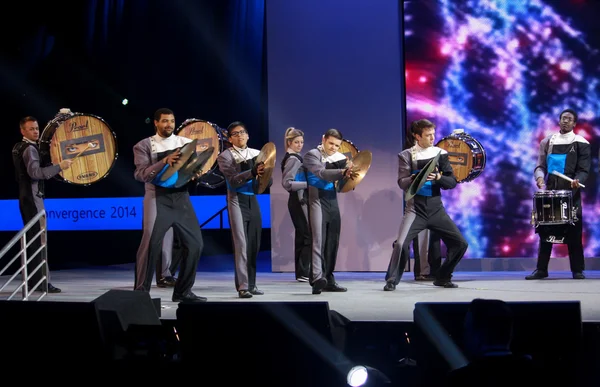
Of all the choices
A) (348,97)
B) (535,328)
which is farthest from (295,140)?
(535,328)

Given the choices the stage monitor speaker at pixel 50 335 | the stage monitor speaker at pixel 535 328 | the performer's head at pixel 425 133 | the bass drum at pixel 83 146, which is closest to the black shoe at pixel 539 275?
the performer's head at pixel 425 133

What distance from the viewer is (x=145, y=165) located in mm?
7254

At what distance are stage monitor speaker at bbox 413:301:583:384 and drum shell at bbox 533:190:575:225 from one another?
17.0ft

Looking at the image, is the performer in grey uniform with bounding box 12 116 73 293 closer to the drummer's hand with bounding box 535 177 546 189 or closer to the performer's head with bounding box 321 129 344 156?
the performer's head with bounding box 321 129 344 156

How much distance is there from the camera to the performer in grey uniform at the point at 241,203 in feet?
25.6

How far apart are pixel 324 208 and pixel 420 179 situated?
106 centimetres

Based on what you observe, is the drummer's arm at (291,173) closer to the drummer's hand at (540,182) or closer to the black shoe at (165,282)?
the black shoe at (165,282)

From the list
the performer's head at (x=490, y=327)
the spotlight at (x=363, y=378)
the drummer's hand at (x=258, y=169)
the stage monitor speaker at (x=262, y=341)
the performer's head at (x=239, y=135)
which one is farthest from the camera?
the performer's head at (x=239, y=135)

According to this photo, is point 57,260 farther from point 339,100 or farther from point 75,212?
point 339,100

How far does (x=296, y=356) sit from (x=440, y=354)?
2.66 ft

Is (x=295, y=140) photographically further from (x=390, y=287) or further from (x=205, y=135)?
(x=390, y=287)

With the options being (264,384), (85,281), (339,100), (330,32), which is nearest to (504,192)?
(339,100)

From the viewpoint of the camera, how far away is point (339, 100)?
36.9 ft

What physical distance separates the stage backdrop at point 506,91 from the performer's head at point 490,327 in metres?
7.66
